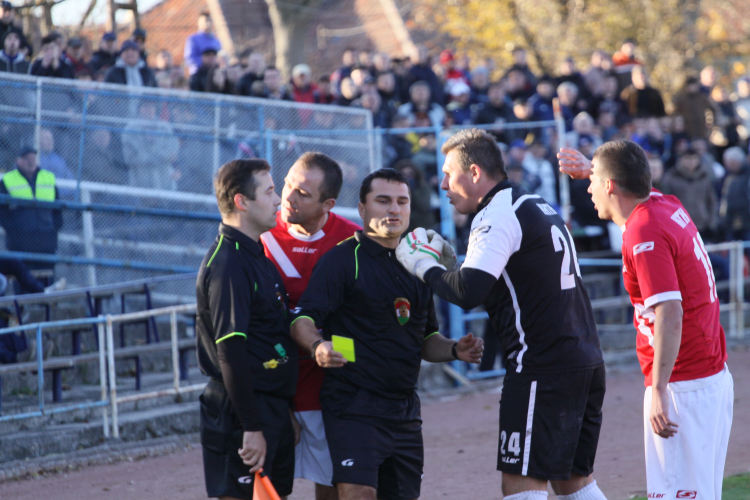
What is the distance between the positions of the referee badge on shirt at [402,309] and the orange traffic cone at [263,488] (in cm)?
100

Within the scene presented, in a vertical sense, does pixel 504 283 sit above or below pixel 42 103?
below

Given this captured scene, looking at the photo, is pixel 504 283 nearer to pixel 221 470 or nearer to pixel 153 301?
pixel 221 470

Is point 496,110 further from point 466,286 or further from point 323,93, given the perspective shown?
point 466,286

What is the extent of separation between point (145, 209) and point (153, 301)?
1156 mm

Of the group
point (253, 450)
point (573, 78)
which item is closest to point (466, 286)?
point (253, 450)

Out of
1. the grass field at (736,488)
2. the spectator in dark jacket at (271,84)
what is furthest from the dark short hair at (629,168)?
the spectator in dark jacket at (271,84)

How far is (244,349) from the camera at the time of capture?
368 cm

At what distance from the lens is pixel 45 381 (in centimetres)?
813

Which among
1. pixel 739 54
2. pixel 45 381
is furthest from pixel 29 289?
pixel 739 54

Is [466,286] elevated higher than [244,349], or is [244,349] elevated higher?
[466,286]

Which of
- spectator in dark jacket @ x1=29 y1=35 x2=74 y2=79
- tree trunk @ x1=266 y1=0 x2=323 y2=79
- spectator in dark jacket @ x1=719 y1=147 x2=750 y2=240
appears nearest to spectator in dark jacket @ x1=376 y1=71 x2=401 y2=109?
spectator in dark jacket @ x1=29 y1=35 x2=74 y2=79

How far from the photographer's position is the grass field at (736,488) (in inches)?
208

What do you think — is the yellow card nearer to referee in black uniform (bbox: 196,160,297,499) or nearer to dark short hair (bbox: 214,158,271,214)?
referee in black uniform (bbox: 196,160,297,499)

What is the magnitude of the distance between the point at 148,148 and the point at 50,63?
179 cm
